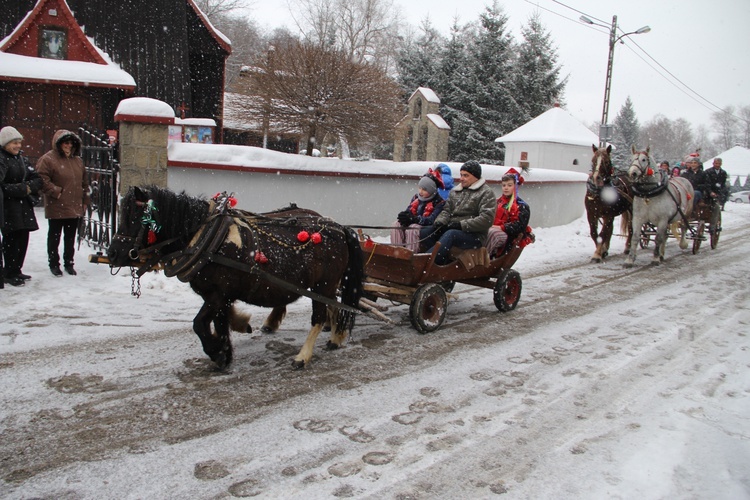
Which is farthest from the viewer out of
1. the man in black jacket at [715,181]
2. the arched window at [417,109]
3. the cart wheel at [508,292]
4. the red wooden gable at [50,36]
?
the arched window at [417,109]

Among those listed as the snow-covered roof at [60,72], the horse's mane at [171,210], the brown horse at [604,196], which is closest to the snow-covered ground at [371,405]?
the horse's mane at [171,210]

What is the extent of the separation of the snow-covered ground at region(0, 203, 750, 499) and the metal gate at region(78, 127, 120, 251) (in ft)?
4.70

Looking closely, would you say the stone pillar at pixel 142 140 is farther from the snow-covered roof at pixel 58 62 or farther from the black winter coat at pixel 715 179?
the black winter coat at pixel 715 179

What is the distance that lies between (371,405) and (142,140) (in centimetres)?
576

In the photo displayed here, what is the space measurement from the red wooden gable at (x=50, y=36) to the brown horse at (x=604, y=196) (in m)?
13.1

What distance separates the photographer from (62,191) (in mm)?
7199

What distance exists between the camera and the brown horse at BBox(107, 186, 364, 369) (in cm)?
424

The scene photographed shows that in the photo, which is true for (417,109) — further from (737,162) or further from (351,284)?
(737,162)

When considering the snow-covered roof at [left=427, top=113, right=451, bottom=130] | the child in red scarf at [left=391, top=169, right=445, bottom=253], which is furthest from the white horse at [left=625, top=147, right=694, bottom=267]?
the snow-covered roof at [left=427, top=113, right=451, bottom=130]

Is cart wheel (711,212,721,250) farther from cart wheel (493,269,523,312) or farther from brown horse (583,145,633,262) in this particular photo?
cart wheel (493,269,523,312)

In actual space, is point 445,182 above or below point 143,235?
above

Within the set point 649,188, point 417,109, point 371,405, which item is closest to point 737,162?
point 417,109

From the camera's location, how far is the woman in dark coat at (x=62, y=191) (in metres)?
7.16

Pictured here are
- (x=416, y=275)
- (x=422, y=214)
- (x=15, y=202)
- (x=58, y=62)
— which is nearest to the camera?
(x=416, y=275)
